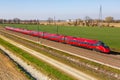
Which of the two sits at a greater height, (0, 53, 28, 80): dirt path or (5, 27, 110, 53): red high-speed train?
(5, 27, 110, 53): red high-speed train

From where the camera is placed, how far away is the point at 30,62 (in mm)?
46094

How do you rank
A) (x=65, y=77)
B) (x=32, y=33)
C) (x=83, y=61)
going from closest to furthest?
1. (x=65, y=77)
2. (x=83, y=61)
3. (x=32, y=33)

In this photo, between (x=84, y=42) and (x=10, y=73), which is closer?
(x=10, y=73)

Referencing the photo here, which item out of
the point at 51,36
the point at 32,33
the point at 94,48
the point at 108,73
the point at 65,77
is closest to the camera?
the point at 65,77

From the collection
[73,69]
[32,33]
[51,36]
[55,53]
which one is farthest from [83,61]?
[32,33]

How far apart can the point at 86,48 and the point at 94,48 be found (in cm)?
489

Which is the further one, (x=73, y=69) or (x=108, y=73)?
(x=73, y=69)

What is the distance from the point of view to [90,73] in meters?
35.8

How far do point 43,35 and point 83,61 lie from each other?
163ft

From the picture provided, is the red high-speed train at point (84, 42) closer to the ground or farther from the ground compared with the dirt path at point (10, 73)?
farther from the ground

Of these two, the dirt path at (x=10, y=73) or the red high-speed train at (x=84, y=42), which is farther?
the red high-speed train at (x=84, y=42)

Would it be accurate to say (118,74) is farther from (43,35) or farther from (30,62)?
(43,35)

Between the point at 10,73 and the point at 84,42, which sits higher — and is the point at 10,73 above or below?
below

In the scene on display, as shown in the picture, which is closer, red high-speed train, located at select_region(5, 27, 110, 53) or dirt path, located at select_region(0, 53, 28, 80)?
dirt path, located at select_region(0, 53, 28, 80)
